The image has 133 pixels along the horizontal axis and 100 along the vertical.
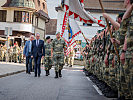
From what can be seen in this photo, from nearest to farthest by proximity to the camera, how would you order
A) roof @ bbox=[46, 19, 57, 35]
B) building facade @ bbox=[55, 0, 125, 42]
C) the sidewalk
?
the sidewalk < building facade @ bbox=[55, 0, 125, 42] < roof @ bbox=[46, 19, 57, 35]

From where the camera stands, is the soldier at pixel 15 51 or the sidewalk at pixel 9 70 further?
the soldier at pixel 15 51

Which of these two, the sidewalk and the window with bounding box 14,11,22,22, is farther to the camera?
the window with bounding box 14,11,22,22

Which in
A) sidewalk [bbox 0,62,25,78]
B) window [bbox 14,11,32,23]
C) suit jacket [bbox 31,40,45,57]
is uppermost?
window [bbox 14,11,32,23]

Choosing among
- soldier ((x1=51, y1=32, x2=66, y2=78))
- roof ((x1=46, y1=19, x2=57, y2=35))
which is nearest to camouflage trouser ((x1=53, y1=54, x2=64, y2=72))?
soldier ((x1=51, y1=32, x2=66, y2=78))

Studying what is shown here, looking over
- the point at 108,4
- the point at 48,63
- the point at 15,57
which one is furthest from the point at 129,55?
the point at 108,4

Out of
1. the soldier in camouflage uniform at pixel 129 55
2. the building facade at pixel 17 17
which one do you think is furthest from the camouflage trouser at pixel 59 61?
the building facade at pixel 17 17

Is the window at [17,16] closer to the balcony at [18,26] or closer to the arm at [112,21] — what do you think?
the balcony at [18,26]

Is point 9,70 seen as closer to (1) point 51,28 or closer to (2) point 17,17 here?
(2) point 17,17

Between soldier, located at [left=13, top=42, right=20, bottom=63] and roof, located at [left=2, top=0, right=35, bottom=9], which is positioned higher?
roof, located at [left=2, top=0, right=35, bottom=9]

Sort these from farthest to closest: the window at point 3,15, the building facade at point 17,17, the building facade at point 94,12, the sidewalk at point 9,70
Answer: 1. the window at point 3,15
2. the building facade at point 17,17
3. the building facade at point 94,12
4. the sidewalk at point 9,70

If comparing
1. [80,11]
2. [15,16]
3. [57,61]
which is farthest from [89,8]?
[80,11]

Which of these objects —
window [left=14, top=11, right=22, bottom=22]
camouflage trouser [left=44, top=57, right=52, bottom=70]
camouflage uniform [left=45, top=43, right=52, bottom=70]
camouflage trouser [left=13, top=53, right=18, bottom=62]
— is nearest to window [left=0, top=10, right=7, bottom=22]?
window [left=14, top=11, right=22, bottom=22]

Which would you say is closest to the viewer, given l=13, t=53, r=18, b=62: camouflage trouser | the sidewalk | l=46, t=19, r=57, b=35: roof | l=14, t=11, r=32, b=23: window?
the sidewalk

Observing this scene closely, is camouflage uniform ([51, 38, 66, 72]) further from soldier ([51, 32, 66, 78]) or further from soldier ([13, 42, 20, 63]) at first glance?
soldier ([13, 42, 20, 63])
